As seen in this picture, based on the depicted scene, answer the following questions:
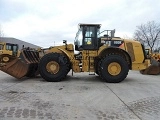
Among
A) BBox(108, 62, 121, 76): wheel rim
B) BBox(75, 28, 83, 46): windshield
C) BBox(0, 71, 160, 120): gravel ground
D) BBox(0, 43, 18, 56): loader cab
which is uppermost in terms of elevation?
BBox(75, 28, 83, 46): windshield

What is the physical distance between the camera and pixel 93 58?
42.1ft

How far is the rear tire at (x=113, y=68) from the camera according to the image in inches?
489

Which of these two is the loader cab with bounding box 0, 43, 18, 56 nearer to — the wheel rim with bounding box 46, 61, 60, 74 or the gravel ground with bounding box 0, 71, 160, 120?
the wheel rim with bounding box 46, 61, 60, 74

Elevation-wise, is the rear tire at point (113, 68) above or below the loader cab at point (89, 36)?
below

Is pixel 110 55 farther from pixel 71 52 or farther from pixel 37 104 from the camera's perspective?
pixel 37 104

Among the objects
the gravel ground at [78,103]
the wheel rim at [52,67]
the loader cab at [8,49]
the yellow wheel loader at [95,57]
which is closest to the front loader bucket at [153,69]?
the yellow wheel loader at [95,57]

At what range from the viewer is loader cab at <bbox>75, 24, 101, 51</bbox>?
12961 mm

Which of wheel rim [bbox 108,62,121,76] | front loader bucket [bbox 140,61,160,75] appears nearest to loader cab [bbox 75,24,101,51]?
wheel rim [bbox 108,62,121,76]

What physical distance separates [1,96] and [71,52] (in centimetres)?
504

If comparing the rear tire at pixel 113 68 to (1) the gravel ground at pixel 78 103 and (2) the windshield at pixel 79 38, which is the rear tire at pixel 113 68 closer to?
(2) the windshield at pixel 79 38

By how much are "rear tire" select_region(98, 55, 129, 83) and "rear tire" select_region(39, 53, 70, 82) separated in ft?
5.12

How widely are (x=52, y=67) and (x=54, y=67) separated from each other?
0.29 feet

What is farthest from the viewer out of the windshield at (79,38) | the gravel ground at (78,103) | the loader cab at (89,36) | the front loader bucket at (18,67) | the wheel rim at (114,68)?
the windshield at (79,38)

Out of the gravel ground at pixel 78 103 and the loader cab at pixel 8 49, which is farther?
the loader cab at pixel 8 49
